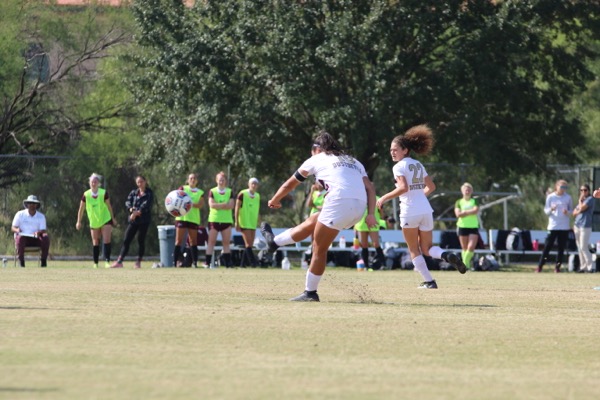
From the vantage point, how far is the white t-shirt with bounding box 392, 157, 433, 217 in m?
17.1

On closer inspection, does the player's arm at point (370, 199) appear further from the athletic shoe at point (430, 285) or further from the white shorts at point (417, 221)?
the athletic shoe at point (430, 285)

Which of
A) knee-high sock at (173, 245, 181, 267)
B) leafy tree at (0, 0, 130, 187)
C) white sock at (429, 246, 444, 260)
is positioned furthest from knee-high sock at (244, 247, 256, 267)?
white sock at (429, 246, 444, 260)

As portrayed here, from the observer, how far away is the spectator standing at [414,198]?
16.7 meters

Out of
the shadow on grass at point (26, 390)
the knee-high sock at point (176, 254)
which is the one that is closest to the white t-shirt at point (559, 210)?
the knee-high sock at point (176, 254)

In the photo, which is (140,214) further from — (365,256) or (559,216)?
(559,216)

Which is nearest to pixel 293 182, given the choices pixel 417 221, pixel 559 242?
pixel 417 221

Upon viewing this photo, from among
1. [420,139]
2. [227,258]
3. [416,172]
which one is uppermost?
[420,139]

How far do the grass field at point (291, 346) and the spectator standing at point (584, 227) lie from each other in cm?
1436

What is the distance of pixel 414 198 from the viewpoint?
1741 centimetres

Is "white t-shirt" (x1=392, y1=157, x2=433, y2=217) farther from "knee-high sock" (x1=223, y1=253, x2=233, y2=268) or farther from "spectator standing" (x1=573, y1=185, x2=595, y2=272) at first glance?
"spectator standing" (x1=573, y1=185, x2=595, y2=272)

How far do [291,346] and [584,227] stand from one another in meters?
21.9

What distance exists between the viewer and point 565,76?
124ft

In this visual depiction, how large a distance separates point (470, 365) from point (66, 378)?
2.55m

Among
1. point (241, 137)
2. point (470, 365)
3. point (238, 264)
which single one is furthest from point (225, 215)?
point (470, 365)
